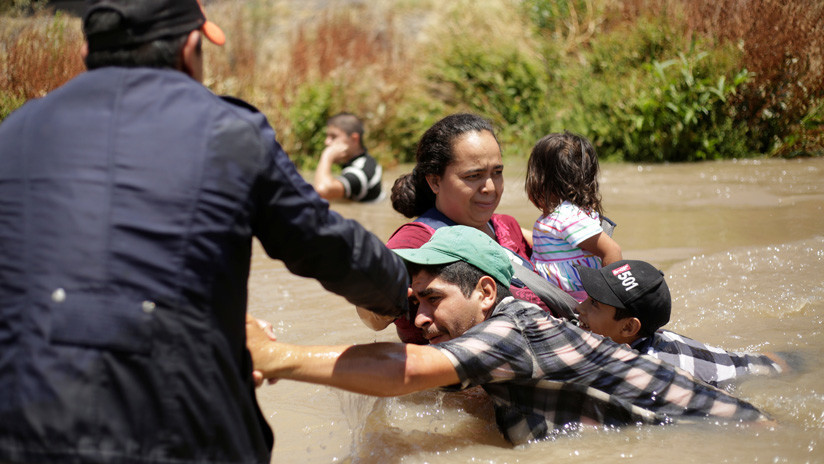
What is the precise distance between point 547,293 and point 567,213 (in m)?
0.58

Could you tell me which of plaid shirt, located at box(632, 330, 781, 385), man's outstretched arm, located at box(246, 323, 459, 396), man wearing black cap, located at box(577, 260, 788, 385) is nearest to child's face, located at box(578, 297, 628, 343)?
man wearing black cap, located at box(577, 260, 788, 385)

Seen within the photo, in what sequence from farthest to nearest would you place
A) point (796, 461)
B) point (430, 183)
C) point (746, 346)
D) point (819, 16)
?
point (819, 16), point (746, 346), point (430, 183), point (796, 461)

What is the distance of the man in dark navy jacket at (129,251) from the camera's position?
158 centimetres

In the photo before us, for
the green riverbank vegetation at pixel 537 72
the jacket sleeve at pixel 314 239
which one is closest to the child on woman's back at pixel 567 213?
the jacket sleeve at pixel 314 239

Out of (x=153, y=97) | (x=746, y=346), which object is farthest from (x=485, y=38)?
(x=153, y=97)

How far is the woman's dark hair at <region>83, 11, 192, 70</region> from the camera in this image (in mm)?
1744

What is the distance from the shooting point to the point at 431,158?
3637 millimetres

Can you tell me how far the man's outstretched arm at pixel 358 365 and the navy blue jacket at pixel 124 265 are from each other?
0.46 meters

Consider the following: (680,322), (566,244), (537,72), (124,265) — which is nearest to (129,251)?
(124,265)

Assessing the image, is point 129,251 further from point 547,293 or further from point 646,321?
point 646,321

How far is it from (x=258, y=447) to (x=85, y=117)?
85cm

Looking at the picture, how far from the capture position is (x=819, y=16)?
891cm

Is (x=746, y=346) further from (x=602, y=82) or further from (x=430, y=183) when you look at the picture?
(x=602, y=82)

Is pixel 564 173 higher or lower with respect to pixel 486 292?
higher
